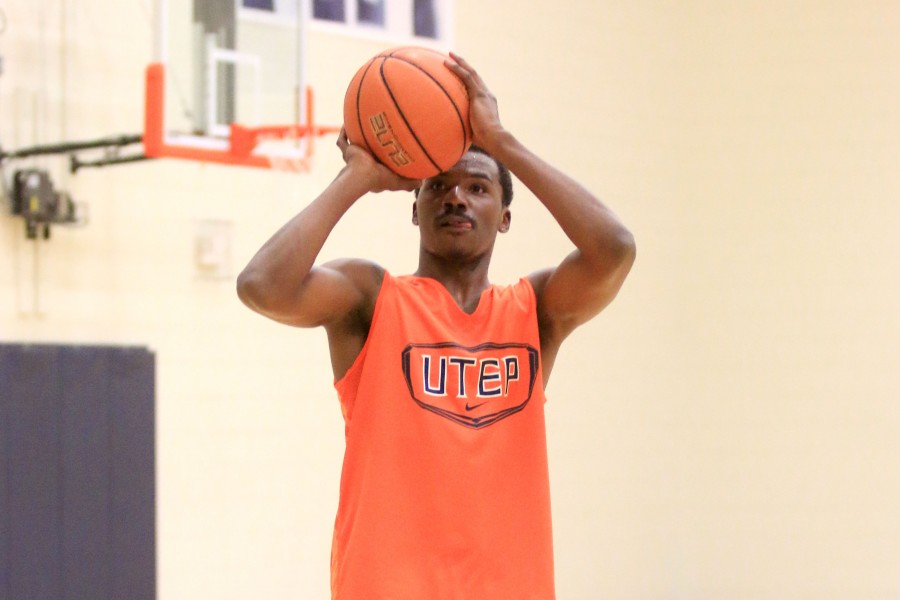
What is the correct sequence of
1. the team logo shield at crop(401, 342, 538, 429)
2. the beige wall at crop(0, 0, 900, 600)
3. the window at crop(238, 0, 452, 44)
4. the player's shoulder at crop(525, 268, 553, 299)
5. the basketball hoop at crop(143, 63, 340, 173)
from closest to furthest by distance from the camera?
the team logo shield at crop(401, 342, 538, 429)
the player's shoulder at crop(525, 268, 553, 299)
the basketball hoop at crop(143, 63, 340, 173)
the beige wall at crop(0, 0, 900, 600)
the window at crop(238, 0, 452, 44)

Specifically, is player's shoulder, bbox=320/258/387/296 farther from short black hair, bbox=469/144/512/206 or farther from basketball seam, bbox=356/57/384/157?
short black hair, bbox=469/144/512/206

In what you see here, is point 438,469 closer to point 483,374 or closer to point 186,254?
point 483,374

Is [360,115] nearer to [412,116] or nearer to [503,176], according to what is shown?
[412,116]

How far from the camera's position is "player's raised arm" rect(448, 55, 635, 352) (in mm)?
2652

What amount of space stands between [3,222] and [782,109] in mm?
5092

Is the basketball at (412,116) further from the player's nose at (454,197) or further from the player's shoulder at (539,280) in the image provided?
the player's shoulder at (539,280)

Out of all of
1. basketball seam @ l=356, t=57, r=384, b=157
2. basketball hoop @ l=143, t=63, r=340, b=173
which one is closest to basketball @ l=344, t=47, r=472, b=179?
basketball seam @ l=356, t=57, r=384, b=157

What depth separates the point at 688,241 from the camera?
8281 mm

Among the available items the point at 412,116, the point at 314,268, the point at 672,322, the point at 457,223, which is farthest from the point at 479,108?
the point at 672,322

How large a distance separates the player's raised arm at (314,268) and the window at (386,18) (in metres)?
3.42

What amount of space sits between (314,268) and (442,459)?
19.2 inches

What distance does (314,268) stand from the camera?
2.58 metres

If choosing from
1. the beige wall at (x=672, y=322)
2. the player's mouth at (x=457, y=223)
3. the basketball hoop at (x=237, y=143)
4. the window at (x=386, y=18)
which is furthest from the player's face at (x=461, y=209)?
the window at (x=386, y=18)

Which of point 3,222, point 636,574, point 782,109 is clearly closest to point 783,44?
point 782,109
